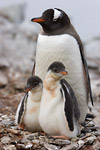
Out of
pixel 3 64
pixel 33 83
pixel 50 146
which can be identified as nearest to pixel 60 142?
pixel 50 146

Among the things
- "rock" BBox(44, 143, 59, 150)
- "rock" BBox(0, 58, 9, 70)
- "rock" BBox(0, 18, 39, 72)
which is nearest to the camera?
"rock" BBox(44, 143, 59, 150)

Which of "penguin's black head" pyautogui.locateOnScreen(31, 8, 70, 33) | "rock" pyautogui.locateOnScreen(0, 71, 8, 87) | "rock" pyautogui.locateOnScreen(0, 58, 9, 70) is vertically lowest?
"rock" pyautogui.locateOnScreen(0, 71, 8, 87)

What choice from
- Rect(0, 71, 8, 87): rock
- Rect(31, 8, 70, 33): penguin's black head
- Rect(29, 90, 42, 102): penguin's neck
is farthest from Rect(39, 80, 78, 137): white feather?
Rect(0, 71, 8, 87): rock

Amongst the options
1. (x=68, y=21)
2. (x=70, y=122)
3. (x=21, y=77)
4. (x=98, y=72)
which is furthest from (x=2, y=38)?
(x=70, y=122)

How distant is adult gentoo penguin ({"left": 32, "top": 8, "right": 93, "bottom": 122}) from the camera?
3.47 metres

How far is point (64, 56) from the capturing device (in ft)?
11.5

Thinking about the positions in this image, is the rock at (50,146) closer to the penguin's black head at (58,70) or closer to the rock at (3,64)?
the penguin's black head at (58,70)

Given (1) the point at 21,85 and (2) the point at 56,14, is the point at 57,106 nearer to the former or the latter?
(2) the point at 56,14

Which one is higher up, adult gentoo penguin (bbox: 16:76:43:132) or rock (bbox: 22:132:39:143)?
adult gentoo penguin (bbox: 16:76:43:132)

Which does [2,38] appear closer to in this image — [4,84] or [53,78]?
[4,84]

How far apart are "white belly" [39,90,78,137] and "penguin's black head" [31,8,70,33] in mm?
823

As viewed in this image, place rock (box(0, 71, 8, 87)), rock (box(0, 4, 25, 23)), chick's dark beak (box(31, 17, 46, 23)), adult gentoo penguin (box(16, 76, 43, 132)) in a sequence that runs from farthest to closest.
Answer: rock (box(0, 4, 25, 23))
rock (box(0, 71, 8, 87))
chick's dark beak (box(31, 17, 46, 23))
adult gentoo penguin (box(16, 76, 43, 132))

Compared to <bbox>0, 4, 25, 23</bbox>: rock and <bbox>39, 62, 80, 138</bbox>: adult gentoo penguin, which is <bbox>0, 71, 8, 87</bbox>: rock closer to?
<bbox>39, 62, 80, 138</bbox>: adult gentoo penguin

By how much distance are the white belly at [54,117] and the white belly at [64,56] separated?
0.53 m
